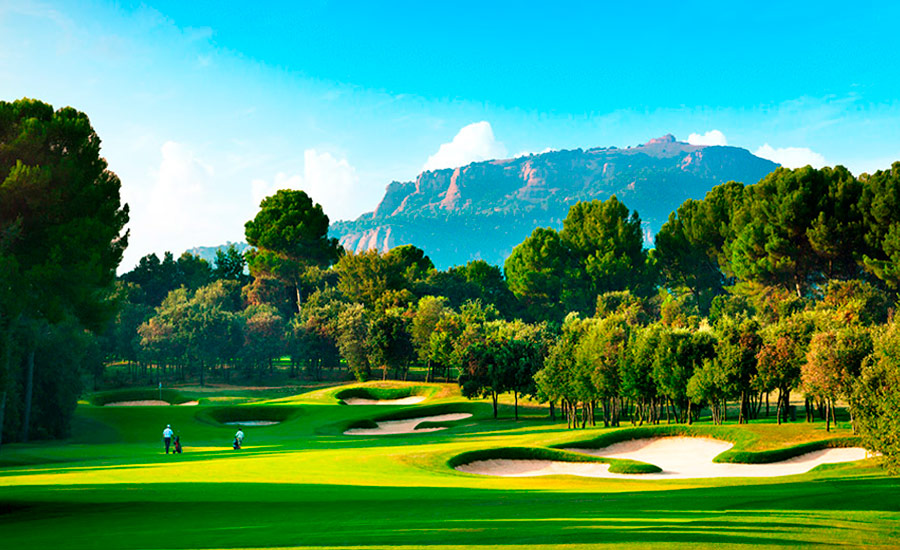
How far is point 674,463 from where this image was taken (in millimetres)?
30422

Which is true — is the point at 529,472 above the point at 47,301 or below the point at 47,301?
below

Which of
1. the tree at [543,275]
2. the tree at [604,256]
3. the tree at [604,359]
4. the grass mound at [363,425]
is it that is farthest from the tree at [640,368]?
the tree at [543,275]

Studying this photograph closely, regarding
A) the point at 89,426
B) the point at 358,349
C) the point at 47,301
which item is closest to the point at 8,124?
the point at 47,301

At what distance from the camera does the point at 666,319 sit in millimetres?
70500

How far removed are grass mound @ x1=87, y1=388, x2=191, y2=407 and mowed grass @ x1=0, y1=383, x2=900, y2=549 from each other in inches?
1534

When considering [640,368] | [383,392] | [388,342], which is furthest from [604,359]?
[388,342]

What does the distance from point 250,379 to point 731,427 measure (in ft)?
229

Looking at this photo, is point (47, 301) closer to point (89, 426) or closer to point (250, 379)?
point (89, 426)

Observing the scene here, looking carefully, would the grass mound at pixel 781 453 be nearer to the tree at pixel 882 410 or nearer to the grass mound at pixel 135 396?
the tree at pixel 882 410

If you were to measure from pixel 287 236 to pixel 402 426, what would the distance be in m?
59.4

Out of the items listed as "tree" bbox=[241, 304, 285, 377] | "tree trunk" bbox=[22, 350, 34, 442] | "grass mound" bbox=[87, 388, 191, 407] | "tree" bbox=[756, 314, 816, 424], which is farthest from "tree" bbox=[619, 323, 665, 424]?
"tree" bbox=[241, 304, 285, 377]

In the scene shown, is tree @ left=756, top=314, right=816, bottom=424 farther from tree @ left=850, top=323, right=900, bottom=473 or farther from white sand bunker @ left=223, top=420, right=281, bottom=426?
white sand bunker @ left=223, top=420, right=281, bottom=426

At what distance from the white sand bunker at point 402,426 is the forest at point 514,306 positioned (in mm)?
4107

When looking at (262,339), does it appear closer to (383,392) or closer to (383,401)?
(383,392)
